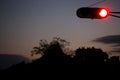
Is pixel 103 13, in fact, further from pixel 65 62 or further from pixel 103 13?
pixel 65 62

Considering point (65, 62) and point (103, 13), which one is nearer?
point (103, 13)

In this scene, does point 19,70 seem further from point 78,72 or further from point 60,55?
point 78,72

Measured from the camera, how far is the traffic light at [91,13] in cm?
640

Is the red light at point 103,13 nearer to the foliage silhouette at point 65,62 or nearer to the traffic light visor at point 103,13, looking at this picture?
the traffic light visor at point 103,13

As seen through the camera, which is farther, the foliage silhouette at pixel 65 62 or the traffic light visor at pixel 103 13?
the foliage silhouette at pixel 65 62

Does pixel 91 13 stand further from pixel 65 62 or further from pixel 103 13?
pixel 65 62

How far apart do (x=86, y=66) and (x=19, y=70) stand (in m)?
24.5

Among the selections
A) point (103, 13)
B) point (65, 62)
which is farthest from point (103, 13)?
point (65, 62)

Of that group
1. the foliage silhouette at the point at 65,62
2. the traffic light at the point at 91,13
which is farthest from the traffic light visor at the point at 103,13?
the foliage silhouette at the point at 65,62

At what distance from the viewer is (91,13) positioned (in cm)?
639

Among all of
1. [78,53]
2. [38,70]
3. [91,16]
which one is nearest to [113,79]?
[38,70]

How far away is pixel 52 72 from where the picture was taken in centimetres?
5550

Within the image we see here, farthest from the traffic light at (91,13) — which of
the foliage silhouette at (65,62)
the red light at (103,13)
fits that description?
the foliage silhouette at (65,62)

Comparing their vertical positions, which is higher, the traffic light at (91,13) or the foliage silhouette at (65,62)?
the foliage silhouette at (65,62)
